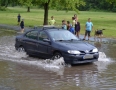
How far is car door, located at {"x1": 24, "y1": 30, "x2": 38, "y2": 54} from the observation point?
1363 centimetres

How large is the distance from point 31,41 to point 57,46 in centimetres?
191

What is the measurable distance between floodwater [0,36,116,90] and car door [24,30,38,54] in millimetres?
380

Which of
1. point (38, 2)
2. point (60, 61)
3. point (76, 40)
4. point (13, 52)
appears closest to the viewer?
point (60, 61)

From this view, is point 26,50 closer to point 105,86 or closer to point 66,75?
point 66,75

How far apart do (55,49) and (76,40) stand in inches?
51.6

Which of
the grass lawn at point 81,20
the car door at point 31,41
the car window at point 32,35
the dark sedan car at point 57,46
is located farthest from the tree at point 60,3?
the dark sedan car at point 57,46

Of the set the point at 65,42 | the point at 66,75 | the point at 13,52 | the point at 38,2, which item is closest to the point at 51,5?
the point at 38,2

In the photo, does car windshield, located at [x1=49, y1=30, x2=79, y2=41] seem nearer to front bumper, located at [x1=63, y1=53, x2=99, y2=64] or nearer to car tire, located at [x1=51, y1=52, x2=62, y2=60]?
car tire, located at [x1=51, y1=52, x2=62, y2=60]

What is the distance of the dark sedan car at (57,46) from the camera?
11938 mm

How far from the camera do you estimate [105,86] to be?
903 cm

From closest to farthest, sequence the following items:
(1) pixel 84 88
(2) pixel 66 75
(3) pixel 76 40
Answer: (1) pixel 84 88 < (2) pixel 66 75 < (3) pixel 76 40

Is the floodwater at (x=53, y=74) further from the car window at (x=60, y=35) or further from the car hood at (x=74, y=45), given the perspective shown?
A: the car window at (x=60, y=35)

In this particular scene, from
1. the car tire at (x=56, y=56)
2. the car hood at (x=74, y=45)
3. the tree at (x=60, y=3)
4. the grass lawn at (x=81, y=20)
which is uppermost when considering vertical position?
the tree at (x=60, y=3)

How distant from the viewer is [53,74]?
35.1ft
